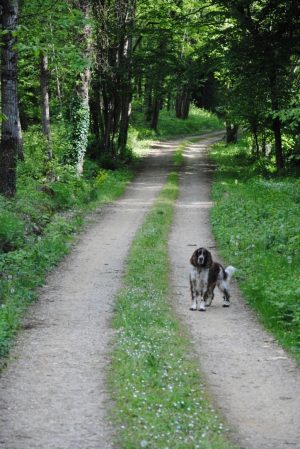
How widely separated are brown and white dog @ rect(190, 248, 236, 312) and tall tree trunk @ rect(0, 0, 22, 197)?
312 inches

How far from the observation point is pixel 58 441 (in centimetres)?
623

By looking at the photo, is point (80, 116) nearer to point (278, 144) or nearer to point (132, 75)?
point (132, 75)

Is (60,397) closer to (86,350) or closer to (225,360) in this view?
(86,350)

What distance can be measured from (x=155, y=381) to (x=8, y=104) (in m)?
11.6

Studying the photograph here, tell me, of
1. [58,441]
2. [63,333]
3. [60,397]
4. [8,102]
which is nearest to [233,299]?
[63,333]

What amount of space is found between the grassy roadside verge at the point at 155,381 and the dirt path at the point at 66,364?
0.83 feet

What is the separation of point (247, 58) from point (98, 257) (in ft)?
57.1

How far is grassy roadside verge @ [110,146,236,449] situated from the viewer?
626cm

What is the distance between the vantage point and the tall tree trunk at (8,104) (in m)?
16.2

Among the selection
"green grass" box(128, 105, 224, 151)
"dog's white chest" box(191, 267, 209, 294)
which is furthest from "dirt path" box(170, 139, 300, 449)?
"green grass" box(128, 105, 224, 151)

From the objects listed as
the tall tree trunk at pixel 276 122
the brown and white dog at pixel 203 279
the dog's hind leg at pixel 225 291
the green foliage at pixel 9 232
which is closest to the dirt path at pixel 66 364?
the green foliage at pixel 9 232

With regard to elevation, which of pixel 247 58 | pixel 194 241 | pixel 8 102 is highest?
pixel 247 58

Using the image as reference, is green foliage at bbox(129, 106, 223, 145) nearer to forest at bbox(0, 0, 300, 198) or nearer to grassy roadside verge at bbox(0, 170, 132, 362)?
forest at bbox(0, 0, 300, 198)

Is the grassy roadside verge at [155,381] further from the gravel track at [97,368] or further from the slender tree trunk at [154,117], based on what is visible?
the slender tree trunk at [154,117]
